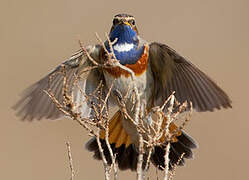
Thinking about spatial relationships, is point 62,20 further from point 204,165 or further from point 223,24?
point 204,165

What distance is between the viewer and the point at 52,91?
673cm

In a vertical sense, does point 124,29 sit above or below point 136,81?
above

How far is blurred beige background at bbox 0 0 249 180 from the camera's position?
9.66 m

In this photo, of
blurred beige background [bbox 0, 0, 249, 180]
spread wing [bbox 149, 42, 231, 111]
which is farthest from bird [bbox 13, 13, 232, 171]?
blurred beige background [bbox 0, 0, 249, 180]

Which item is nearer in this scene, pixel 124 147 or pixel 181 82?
pixel 181 82

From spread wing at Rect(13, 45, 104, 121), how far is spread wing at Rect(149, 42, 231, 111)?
0.53m

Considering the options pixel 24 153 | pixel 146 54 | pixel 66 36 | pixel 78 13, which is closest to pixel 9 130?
pixel 24 153

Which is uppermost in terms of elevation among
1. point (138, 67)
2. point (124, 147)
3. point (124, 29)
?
point (124, 29)

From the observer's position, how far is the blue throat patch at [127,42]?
654 cm

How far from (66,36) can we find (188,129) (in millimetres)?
2768

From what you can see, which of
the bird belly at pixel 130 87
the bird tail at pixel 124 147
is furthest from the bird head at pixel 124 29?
the bird tail at pixel 124 147

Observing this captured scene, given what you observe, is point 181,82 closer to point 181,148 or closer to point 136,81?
point 136,81

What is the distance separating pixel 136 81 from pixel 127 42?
38cm

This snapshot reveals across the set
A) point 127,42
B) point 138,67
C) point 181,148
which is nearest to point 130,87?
point 138,67
